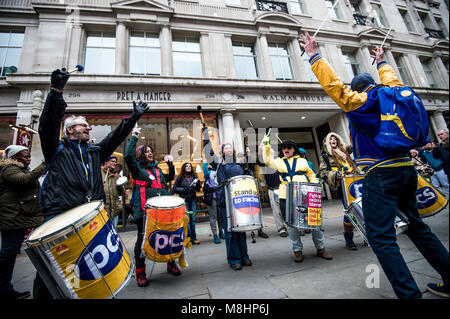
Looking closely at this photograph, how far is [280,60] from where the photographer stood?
11.2 meters

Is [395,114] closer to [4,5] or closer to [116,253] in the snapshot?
[116,253]

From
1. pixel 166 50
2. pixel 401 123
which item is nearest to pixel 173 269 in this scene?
pixel 401 123

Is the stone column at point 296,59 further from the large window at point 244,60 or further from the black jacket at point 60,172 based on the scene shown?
the black jacket at point 60,172

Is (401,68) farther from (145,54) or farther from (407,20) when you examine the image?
(145,54)

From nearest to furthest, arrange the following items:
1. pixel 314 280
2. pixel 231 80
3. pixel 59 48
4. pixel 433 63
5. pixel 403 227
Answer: pixel 403 227
pixel 314 280
pixel 59 48
pixel 231 80
pixel 433 63

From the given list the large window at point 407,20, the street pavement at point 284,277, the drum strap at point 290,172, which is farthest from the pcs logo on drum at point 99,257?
the large window at point 407,20

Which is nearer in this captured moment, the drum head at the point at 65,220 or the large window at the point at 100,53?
the drum head at the point at 65,220

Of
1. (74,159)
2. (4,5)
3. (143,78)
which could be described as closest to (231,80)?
(143,78)

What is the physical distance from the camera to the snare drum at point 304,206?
2.89 metres

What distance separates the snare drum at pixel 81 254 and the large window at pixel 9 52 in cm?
1091

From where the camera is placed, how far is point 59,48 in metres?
8.36

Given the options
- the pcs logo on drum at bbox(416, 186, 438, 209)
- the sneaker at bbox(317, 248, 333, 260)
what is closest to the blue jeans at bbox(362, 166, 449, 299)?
the pcs logo on drum at bbox(416, 186, 438, 209)

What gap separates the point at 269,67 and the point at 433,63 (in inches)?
495
